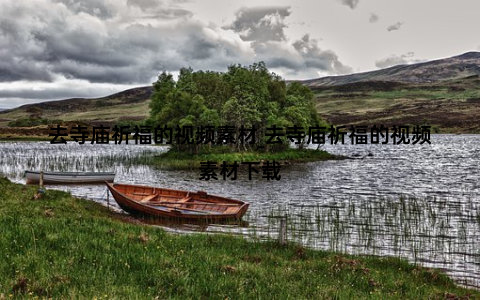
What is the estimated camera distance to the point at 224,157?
247 ft

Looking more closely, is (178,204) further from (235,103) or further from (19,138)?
(19,138)

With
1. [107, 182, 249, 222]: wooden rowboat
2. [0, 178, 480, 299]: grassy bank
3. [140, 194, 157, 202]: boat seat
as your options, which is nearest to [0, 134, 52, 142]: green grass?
[107, 182, 249, 222]: wooden rowboat

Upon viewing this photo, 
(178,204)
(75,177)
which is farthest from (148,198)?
(75,177)

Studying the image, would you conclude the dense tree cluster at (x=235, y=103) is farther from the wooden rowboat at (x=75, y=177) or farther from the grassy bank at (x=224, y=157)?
the wooden rowboat at (x=75, y=177)

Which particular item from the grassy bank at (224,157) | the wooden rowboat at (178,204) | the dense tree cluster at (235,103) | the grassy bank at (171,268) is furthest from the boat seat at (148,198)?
the dense tree cluster at (235,103)

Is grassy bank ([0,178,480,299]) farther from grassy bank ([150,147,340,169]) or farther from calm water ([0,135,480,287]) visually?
grassy bank ([150,147,340,169])

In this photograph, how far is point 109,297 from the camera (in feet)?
29.4

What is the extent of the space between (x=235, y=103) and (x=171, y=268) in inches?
2609

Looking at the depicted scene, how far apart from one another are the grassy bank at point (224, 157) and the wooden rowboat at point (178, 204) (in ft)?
115

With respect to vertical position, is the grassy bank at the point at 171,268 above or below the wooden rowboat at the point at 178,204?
above

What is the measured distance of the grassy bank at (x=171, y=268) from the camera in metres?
10.2

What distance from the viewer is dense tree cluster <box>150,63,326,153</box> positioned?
77.9 m

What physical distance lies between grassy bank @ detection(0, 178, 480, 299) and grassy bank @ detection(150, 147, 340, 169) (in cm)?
5378

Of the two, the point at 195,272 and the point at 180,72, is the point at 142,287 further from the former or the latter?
the point at 180,72
